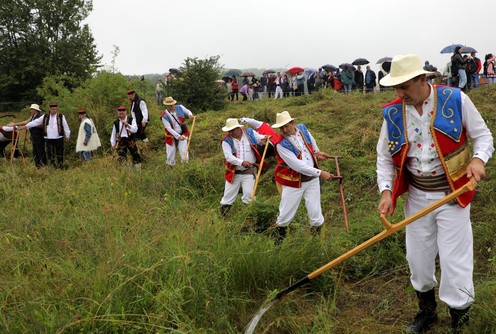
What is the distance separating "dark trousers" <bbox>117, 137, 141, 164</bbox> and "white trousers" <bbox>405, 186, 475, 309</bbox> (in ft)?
27.9

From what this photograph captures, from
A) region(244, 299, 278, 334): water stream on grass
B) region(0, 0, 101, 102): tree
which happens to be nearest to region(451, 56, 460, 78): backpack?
region(244, 299, 278, 334): water stream on grass

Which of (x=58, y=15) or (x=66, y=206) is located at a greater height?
(x=58, y=15)

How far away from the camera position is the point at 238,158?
273 inches

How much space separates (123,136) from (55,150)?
1.79m

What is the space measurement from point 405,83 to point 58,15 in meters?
30.3

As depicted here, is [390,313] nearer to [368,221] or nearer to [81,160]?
[368,221]

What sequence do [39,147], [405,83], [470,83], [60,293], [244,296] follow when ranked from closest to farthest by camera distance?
[405,83], [60,293], [244,296], [39,147], [470,83]

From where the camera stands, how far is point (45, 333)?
Result: 307 cm

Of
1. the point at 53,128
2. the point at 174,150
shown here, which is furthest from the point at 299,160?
the point at 53,128

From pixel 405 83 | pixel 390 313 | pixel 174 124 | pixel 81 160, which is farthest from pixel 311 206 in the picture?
pixel 81 160

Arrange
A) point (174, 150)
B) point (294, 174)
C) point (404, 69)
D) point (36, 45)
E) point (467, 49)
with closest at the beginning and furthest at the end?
point (404, 69), point (294, 174), point (174, 150), point (467, 49), point (36, 45)

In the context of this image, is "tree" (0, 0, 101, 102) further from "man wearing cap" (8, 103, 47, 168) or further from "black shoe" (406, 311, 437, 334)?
"black shoe" (406, 311, 437, 334)

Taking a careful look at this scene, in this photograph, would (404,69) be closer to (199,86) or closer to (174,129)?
(174,129)

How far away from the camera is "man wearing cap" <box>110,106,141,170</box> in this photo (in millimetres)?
10867
